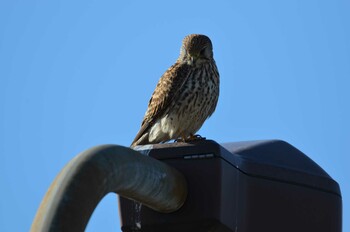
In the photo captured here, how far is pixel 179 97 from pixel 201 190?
4505mm

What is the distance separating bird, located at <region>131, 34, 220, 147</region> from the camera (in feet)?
23.3

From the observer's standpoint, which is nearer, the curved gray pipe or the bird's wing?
the curved gray pipe

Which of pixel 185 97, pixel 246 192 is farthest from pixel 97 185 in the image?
pixel 185 97

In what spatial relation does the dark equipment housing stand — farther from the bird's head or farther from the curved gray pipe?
the bird's head

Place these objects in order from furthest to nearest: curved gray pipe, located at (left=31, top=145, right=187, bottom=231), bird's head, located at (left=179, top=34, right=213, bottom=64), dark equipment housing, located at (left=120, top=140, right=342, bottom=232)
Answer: bird's head, located at (left=179, top=34, right=213, bottom=64), dark equipment housing, located at (left=120, top=140, right=342, bottom=232), curved gray pipe, located at (left=31, top=145, right=187, bottom=231)

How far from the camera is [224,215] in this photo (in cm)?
267

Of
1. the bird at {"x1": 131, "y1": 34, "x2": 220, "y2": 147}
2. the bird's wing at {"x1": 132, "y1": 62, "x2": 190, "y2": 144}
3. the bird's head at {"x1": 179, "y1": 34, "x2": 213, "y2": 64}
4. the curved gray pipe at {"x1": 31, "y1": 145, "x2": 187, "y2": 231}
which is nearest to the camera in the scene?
the curved gray pipe at {"x1": 31, "y1": 145, "x2": 187, "y2": 231}

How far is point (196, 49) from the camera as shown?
7.53 metres

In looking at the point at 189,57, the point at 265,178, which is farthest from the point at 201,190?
the point at 189,57

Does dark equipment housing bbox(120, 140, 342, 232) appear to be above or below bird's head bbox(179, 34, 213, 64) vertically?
below

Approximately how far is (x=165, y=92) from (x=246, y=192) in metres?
4.55

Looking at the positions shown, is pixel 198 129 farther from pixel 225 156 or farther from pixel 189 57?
pixel 225 156

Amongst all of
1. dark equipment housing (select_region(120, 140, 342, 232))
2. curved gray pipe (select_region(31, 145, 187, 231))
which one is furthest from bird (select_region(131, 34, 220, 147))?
curved gray pipe (select_region(31, 145, 187, 231))

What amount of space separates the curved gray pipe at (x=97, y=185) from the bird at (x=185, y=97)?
451 centimetres
